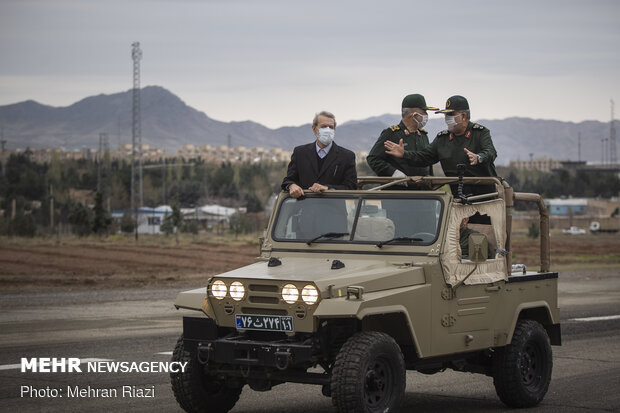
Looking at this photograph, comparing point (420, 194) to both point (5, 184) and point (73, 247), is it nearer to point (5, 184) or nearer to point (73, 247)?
point (73, 247)

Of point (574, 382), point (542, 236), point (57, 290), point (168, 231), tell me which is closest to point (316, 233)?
point (542, 236)

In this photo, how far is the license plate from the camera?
27.8ft

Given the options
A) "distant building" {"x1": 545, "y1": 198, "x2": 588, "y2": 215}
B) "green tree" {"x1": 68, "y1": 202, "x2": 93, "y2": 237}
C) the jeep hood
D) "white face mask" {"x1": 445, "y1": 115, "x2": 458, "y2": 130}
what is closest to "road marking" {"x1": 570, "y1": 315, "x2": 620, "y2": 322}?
"white face mask" {"x1": 445, "y1": 115, "x2": 458, "y2": 130}

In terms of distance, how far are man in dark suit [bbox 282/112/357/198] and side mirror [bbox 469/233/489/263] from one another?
5.37 feet

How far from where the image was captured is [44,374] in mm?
12320

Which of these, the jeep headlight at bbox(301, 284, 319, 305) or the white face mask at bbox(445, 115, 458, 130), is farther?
the white face mask at bbox(445, 115, 458, 130)

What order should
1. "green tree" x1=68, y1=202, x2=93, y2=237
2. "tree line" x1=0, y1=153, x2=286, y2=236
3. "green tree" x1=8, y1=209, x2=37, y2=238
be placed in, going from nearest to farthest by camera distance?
"green tree" x1=8, y1=209, x2=37, y2=238
"green tree" x1=68, y1=202, x2=93, y2=237
"tree line" x1=0, y1=153, x2=286, y2=236

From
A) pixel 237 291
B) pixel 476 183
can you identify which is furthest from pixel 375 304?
pixel 476 183

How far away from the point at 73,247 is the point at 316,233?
41792 millimetres

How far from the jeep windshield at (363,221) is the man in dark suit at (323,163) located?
1.86 ft

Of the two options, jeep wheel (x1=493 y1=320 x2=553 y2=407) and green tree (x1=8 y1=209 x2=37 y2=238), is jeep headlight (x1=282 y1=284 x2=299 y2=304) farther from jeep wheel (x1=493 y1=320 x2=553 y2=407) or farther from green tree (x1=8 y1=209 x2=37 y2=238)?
green tree (x1=8 y1=209 x2=37 y2=238)

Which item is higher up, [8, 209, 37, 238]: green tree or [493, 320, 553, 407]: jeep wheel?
[8, 209, 37, 238]: green tree

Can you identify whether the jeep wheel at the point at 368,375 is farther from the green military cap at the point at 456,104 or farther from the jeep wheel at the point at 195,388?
the green military cap at the point at 456,104

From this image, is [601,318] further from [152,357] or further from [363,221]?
[363,221]
